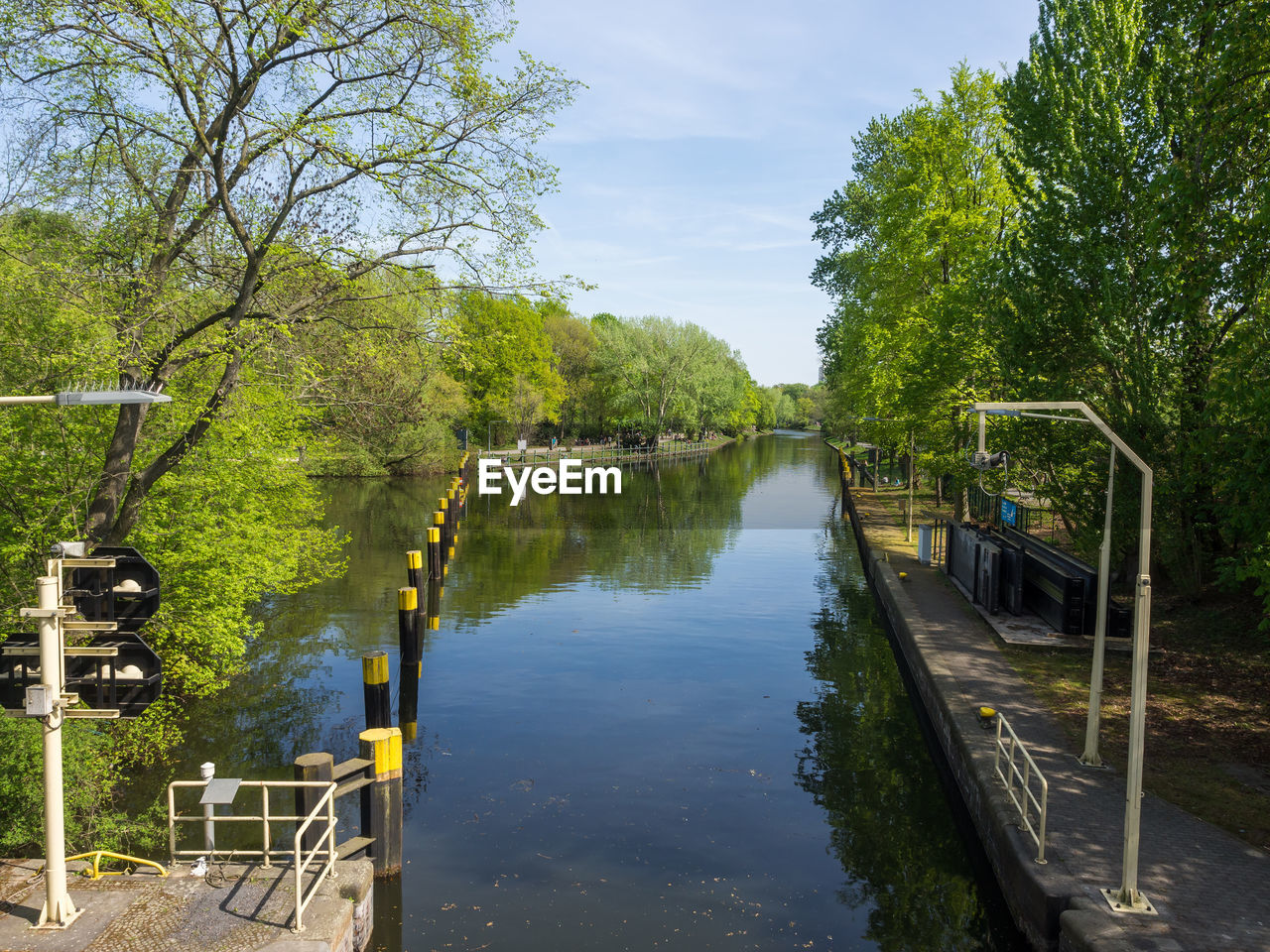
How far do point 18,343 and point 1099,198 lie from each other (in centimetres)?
1919

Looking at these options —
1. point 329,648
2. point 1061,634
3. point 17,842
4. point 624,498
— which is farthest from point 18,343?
point 624,498

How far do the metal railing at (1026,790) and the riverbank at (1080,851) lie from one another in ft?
0.43

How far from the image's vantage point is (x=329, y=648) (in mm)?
19641

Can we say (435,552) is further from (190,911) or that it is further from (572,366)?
(572,366)

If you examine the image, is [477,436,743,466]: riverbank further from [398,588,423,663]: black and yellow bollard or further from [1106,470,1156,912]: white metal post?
[1106,470,1156,912]: white metal post

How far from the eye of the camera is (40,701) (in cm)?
694

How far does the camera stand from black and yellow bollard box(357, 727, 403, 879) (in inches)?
381

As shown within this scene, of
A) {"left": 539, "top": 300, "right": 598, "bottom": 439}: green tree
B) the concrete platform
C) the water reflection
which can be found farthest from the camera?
{"left": 539, "top": 300, "right": 598, "bottom": 439}: green tree

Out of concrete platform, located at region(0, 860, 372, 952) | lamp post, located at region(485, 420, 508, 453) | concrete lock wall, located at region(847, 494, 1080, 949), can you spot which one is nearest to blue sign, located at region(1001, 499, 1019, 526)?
concrete lock wall, located at region(847, 494, 1080, 949)

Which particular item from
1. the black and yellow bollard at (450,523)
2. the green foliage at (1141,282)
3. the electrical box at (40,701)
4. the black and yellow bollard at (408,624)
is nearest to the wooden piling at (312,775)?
the electrical box at (40,701)

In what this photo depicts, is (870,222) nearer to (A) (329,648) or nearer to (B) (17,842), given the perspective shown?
(A) (329,648)

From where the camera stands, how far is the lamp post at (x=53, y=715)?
22.5ft

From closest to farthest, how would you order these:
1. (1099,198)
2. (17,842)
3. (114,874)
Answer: (114,874) < (17,842) < (1099,198)

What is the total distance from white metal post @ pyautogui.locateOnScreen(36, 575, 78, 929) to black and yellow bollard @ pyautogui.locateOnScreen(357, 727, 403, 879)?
2887 mm
